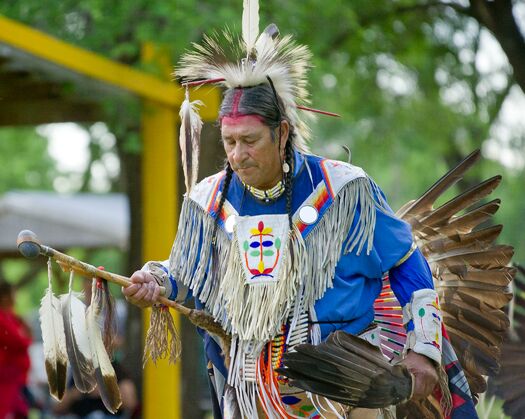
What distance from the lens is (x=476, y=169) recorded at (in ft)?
38.5

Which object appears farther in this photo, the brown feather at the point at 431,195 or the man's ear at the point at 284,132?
the brown feather at the point at 431,195

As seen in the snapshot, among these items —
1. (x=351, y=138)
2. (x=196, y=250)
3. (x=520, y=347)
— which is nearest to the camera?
(x=196, y=250)

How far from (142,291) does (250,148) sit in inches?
22.3

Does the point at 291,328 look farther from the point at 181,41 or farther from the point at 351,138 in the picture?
the point at 351,138

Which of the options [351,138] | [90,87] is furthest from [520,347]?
[351,138]

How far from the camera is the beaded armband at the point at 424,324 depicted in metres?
3.40

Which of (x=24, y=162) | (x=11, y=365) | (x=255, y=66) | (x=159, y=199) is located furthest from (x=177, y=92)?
(x=24, y=162)

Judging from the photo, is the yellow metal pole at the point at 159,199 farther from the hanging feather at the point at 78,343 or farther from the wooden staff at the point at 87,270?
the hanging feather at the point at 78,343

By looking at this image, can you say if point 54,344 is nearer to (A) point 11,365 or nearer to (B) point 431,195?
(B) point 431,195

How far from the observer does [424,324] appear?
3.42 m

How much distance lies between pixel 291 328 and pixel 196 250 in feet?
1.54

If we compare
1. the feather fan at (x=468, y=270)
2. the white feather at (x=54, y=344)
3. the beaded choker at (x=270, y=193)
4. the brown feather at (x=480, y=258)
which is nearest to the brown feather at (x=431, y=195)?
the feather fan at (x=468, y=270)

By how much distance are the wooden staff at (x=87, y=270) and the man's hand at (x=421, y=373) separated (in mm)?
629

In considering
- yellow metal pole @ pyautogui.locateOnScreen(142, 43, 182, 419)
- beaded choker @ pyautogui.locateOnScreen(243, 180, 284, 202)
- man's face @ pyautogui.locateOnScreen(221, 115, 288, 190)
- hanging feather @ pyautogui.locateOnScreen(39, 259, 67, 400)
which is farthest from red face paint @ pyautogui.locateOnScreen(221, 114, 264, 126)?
yellow metal pole @ pyautogui.locateOnScreen(142, 43, 182, 419)
